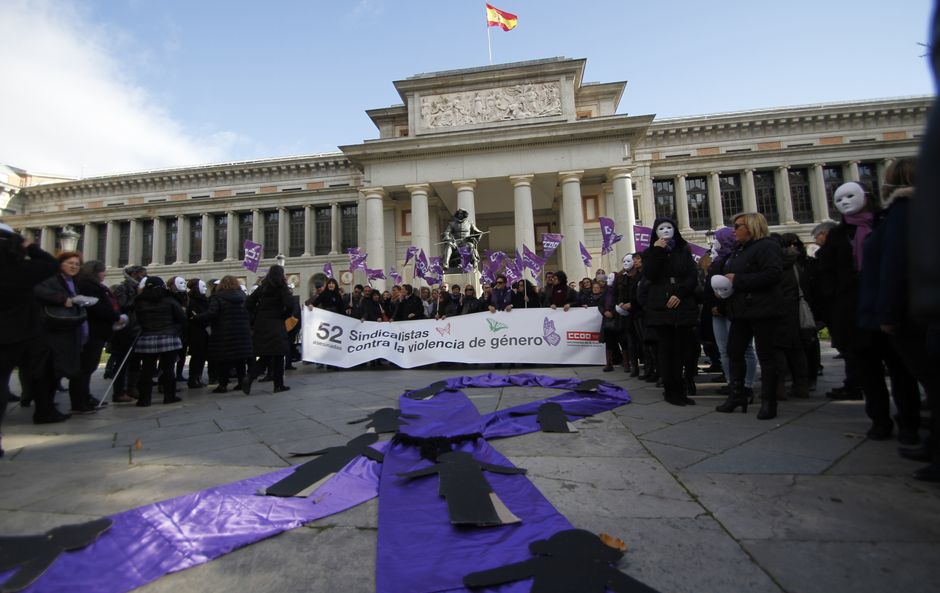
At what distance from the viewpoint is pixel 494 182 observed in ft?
79.5

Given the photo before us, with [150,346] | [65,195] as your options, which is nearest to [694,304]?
[150,346]

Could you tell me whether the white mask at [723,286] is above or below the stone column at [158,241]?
below

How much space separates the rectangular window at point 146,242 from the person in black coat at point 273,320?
143ft

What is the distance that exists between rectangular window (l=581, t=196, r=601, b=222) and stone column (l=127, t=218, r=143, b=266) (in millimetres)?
39384

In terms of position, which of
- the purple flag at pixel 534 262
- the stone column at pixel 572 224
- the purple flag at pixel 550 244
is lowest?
the purple flag at pixel 534 262

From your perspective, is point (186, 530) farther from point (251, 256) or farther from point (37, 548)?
point (251, 256)

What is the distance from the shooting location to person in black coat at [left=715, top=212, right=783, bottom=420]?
147 inches

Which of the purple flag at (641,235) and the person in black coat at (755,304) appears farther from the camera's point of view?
the purple flag at (641,235)

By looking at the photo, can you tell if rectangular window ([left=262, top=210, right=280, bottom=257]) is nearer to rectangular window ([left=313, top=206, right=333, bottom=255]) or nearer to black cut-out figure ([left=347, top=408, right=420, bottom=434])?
rectangular window ([left=313, top=206, right=333, bottom=255])

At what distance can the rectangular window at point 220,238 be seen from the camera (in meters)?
39.7

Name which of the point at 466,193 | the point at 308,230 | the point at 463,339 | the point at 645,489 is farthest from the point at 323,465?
the point at 308,230

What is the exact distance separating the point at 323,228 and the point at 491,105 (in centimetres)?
2086

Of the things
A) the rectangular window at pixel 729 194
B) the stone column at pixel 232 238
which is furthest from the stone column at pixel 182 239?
the rectangular window at pixel 729 194

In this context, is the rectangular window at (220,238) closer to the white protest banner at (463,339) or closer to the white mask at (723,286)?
the white protest banner at (463,339)
